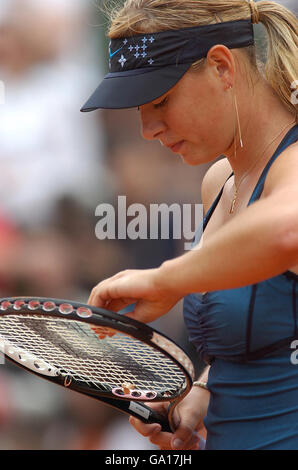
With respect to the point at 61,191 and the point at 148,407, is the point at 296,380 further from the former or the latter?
the point at 61,191

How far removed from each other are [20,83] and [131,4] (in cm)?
157

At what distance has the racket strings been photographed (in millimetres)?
1262

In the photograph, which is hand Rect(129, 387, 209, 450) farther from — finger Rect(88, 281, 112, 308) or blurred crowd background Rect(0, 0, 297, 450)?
blurred crowd background Rect(0, 0, 297, 450)

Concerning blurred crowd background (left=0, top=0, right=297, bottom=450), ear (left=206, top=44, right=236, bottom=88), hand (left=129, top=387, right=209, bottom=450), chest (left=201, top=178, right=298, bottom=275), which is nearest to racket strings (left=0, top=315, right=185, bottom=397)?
hand (left=129, top=387, right=209, bottom=450)

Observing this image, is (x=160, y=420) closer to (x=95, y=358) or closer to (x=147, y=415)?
(x=147, y=415)

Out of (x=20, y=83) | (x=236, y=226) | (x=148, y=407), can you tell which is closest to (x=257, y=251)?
(x=236, y=226)

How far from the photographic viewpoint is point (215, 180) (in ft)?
5.27

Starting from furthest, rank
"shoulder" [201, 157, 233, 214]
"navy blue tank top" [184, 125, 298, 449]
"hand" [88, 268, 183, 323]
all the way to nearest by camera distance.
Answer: "shoulder" [201, 157, 233, 214] < "navy blue tank top" [184, 125, 298, 449] < "hand" [88, 268, 183, 323]

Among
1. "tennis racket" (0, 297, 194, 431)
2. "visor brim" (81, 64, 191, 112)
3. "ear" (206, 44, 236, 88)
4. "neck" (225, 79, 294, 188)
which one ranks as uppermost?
"ear" (206, 44, 236, 88)

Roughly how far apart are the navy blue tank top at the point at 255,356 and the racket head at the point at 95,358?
3.0 inches

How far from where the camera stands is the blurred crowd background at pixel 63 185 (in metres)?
2.48

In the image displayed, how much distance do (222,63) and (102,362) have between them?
61 cm

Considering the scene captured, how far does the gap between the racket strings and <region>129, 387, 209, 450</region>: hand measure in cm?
11
